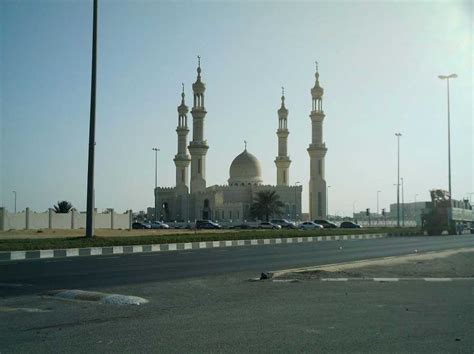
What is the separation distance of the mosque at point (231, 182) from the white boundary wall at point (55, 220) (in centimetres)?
2858

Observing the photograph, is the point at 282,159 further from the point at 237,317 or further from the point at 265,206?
the point at 237,317

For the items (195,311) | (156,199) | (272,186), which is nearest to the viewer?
(195,311)

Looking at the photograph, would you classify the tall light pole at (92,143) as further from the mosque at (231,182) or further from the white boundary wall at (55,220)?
Answer: the mosque at (231,182)

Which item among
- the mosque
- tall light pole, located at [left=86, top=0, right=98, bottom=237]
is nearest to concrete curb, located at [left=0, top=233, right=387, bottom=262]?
Result: tall light pole, located at [left=86, top=0, right=98, bottom=237]

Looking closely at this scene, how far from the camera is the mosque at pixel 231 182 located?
76.0m

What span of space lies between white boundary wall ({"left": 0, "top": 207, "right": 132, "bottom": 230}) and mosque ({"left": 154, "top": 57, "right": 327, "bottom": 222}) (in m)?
28.6

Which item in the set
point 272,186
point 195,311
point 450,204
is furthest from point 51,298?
point 272,186

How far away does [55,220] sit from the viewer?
43344mm

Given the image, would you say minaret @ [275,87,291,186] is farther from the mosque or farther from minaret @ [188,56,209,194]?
minaret @ [188,56,209,194]

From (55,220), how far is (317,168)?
4022 centimetres

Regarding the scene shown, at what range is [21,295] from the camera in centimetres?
1038

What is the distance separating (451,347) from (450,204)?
142 feet

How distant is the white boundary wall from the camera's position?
3969cm

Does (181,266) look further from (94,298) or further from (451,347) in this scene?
(451,347)
